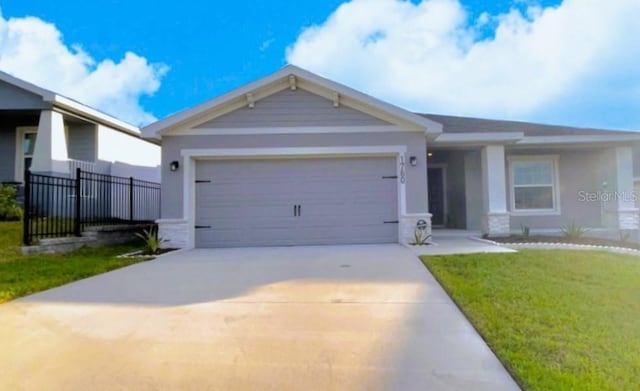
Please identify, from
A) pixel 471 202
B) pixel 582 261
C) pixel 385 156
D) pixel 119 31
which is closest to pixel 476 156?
pixel 471 202

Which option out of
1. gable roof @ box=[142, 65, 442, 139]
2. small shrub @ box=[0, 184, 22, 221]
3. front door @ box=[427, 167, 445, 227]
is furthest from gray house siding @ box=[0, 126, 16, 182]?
front door @ box=[427, 167, 445, 227]

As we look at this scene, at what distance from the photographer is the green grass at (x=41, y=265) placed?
17.5ft

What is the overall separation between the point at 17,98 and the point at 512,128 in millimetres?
14705

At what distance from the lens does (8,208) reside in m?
10.1

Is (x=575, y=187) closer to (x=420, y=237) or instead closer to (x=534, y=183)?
(x=534, y=183)

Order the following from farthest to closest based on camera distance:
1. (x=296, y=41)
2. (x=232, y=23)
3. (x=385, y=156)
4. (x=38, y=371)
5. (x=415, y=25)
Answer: (x=296, y=41)
(x=232, y=23)
(x=415, y=25)
(x=385, y=156)
(x=38, y=371)

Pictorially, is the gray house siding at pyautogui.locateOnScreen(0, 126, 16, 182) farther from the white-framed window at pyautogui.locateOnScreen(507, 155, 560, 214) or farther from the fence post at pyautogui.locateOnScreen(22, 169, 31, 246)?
the white-framed window at pyautogui.locateOnScreen(507, 155, 560, 214)

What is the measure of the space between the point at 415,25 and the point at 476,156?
16.6ft

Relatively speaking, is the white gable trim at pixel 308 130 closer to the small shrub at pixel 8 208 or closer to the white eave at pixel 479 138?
the white eave at pixel 479 138

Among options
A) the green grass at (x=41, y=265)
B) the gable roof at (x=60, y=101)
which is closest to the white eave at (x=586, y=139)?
the green grass at (x=41, y=265)

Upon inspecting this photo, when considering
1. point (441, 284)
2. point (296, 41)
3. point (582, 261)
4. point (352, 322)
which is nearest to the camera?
point (352, 322)

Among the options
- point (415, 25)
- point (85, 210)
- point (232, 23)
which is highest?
point (232, 23)

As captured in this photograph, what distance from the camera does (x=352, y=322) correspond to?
3.74m

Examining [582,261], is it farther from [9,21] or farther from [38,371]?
[9,21]
